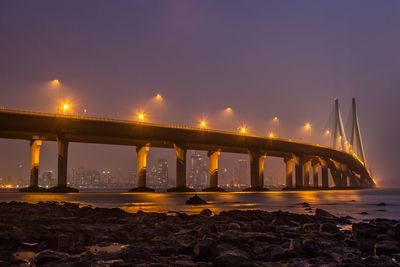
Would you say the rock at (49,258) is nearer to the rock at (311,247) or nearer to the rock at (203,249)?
the rock at (203,249)

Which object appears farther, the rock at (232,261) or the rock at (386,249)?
the rock at (386,249)

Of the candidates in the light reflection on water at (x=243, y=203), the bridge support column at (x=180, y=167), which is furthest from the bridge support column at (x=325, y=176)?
the light reflection on water at (x=243, y=203)

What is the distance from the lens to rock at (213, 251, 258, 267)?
12.8 metres

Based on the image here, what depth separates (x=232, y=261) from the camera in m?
13.0

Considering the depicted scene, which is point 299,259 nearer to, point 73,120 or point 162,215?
point 162,215

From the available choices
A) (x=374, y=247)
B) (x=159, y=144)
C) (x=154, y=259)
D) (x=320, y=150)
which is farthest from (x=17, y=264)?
(x=320, y=150)

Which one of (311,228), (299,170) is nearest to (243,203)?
(311,228)

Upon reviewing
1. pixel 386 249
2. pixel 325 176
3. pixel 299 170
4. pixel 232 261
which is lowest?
pixel 386 249

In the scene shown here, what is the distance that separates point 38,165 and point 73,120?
54.2 ft

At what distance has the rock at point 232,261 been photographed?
12.8m

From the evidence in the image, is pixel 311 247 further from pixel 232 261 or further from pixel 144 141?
pixel 144 141

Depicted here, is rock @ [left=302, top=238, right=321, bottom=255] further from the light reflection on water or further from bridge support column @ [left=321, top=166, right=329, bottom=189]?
bridge support column @ [left=321, top=166, right=329, bottom=189]

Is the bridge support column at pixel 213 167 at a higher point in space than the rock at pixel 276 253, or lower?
higher

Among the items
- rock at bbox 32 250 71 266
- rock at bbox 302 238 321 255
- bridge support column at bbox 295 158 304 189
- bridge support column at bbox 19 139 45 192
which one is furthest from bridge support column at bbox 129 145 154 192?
rock at bbox 32 250 71 266
